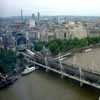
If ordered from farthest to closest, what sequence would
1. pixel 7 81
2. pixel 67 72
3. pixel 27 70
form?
pixel 27 70 < pixel 67 72 < pixel 7 81

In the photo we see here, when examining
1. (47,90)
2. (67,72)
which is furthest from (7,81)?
(67,72)

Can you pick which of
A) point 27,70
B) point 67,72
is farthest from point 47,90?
point 27,70

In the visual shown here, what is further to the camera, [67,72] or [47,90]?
[67,72]

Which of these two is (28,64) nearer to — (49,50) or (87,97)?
(49,50)

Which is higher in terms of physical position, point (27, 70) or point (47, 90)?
point (27, 70)

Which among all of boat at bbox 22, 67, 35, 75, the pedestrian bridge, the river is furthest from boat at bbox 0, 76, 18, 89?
the pedestrian bridge

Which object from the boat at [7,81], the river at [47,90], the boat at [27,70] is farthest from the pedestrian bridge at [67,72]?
the boat at [7,81]

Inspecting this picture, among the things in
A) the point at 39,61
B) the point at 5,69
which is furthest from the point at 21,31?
the point at 5,69

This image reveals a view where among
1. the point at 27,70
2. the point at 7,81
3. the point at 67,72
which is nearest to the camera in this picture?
the point at 7,81

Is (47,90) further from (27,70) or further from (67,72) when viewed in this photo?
(27,70)

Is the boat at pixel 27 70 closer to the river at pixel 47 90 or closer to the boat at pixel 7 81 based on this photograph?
the river at pixel 47 90
